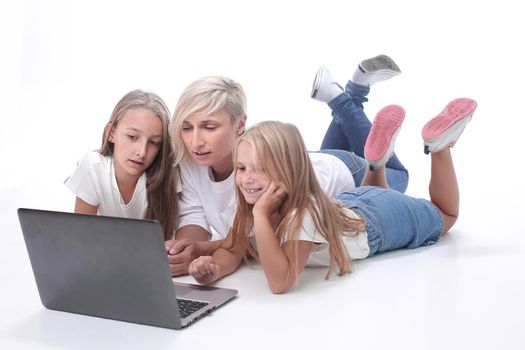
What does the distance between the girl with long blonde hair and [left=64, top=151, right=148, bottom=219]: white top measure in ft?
1.25

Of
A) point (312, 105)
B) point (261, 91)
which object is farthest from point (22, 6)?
point (312, 105)

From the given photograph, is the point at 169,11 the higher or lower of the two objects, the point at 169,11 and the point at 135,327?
the higher

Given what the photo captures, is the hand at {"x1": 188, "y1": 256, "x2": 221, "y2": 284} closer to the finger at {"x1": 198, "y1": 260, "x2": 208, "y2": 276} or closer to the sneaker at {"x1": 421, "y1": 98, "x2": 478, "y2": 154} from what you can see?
the finger at {"x1": 198, "y1": 260, "x2": 208, "y2": 276}

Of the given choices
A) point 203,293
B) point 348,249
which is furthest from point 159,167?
point 348,249

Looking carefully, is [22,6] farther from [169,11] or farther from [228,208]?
[228,208]

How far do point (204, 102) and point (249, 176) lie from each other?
15.4 inches

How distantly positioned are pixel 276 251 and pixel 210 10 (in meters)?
3.29

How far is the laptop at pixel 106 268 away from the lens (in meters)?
2.12

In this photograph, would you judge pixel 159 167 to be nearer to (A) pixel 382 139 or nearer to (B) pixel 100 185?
(B) pixel 100 185

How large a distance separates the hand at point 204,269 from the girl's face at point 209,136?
1.36ft

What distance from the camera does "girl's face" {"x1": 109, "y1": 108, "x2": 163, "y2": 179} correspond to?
2850mm

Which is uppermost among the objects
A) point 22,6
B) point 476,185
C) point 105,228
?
point 22,6

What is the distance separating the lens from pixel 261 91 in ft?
17.6

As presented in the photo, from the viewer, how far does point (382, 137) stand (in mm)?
3199
